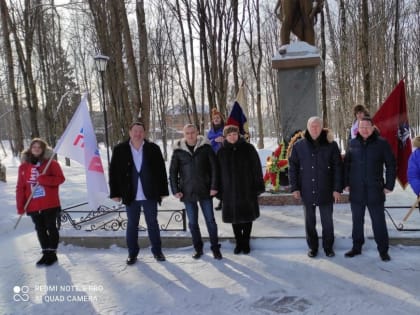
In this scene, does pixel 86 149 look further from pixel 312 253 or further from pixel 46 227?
pixel 312 253

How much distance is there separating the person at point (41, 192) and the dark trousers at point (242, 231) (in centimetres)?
231

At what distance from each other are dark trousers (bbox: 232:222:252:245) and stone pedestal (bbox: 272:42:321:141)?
3.30 m

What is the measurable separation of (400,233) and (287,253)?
1.50 metres

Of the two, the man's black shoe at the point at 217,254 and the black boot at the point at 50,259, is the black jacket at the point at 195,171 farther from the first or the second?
the black boot at the point at 50,259

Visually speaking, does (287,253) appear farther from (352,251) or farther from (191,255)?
(191,255)

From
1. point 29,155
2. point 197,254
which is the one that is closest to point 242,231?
point 197,254

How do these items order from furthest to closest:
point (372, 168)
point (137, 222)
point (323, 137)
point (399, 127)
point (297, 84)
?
point (297, 84)
point (399, 127)
point (137, 222)
point (323, 137)
point (372, 168)

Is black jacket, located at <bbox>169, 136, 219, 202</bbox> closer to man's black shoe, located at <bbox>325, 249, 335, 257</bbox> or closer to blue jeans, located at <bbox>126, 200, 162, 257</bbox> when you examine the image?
blue jeans, located at <bbox>126, 200, 162, 257</bbox>

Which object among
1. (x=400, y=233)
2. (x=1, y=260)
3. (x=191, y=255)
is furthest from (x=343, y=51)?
(x=1, y=260)

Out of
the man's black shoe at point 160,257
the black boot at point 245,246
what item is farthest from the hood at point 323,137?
the man's black shoe at point 160,257

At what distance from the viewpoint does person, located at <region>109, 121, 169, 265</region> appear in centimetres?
437

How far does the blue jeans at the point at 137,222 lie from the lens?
443cm

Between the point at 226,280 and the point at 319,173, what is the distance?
1620mm

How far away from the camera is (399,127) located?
541 cm
